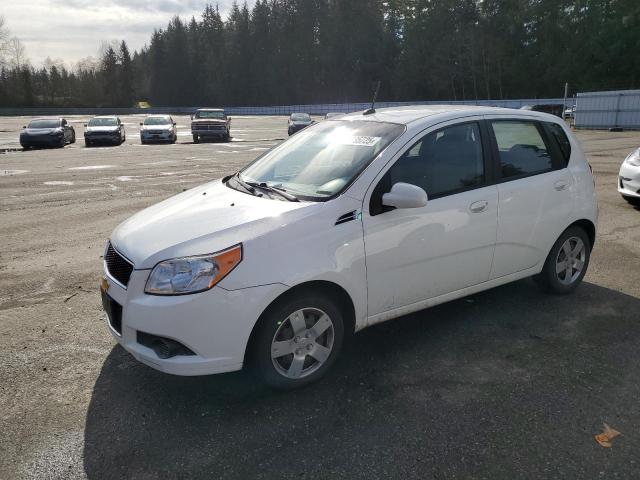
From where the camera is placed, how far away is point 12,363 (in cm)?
376

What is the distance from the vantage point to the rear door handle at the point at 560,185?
455cm

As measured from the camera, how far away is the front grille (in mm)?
3195

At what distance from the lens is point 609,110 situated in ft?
98.9

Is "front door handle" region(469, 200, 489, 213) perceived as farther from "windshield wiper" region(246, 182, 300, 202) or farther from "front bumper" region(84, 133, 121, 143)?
"front bumper" region(84, 133, 121, 143)

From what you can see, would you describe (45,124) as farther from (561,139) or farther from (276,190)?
(561,139)

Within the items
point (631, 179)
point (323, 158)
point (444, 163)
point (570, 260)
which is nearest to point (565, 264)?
point (570, 260)

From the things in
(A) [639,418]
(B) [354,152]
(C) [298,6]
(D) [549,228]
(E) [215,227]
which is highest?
(C) [298,6]

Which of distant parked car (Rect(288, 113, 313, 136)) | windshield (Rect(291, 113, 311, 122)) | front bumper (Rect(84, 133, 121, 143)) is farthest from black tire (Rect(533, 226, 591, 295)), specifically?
windshield (Rect(291, 113, 311, 122))

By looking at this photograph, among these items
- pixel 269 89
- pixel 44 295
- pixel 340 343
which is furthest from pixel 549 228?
pixel 269 89

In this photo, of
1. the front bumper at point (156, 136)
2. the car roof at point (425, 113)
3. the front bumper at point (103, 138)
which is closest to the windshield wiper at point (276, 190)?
the car roof at point (425, 113)

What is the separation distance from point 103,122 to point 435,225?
27273 millimetres

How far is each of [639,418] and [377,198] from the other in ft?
6.64

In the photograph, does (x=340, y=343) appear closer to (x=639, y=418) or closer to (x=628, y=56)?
(x=639, y=418)

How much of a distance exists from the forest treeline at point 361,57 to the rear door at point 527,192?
60.6m
